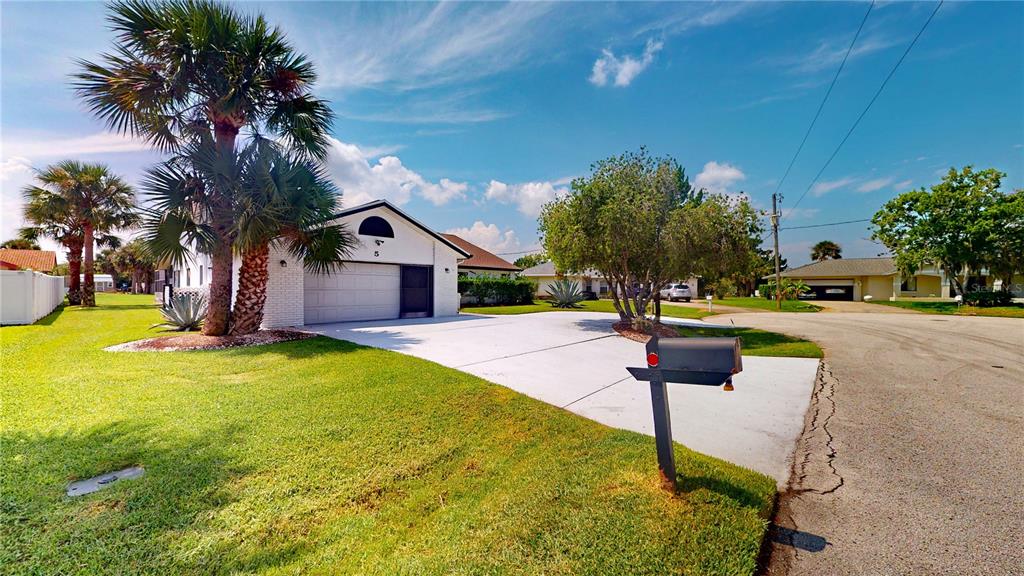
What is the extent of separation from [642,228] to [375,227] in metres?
9.13

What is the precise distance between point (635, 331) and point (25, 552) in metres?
11.7

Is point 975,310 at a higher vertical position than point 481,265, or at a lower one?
lower

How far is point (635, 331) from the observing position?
11.8 metres

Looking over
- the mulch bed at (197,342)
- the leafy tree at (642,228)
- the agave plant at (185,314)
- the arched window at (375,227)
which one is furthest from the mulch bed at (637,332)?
the agave plant at (185,314)

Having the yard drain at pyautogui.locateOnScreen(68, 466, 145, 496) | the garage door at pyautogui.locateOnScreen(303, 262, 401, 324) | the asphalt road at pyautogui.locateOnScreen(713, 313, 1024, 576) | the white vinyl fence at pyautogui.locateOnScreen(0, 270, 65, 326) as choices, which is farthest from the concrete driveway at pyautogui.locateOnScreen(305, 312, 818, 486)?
the white vinyl fence at pyautogui.locateOnScreen(0, 270, 65, 326)

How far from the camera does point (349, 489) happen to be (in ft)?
9.15

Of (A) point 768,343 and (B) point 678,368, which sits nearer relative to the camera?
(B) point 678,368

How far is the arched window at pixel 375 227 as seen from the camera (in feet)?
44.2

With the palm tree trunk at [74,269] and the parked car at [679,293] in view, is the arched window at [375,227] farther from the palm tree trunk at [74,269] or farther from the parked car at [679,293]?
the parked car at [679,293]

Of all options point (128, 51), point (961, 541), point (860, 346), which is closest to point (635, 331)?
point (860, 346)

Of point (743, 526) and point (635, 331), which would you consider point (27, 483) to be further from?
point (635, 331)

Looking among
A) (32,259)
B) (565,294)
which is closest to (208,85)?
(565,294)

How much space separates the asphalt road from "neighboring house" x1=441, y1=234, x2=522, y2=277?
76.7 ft

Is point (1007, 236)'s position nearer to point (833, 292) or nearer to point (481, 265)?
point (833, 292)
